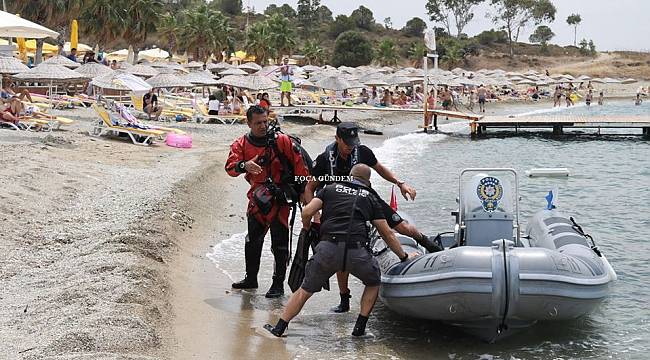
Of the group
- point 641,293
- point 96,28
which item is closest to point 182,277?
point 641,293

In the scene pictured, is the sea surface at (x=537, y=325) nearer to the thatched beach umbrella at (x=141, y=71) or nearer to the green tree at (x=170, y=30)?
the thatched beach umbrella at (x=141, y=71)

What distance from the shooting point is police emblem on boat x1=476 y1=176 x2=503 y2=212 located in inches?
293

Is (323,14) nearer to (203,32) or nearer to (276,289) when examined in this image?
(203,32)

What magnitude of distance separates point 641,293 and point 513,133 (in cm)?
2243

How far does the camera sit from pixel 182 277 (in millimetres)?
7805

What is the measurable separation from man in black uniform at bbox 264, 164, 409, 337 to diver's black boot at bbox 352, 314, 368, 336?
476mm

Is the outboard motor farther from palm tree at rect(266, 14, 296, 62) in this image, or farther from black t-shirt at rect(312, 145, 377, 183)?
palm tree at rect(266, 14, 296, 62)

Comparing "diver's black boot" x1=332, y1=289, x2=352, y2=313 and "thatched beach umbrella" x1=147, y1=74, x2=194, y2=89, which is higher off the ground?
"thatched beach umbrella" x1=147, y1=74, x2=194, y2=89

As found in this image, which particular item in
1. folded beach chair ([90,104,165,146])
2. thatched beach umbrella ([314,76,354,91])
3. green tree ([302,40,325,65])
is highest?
green tree ([302,40,325,65])

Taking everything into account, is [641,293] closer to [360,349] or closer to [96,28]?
[360,349]

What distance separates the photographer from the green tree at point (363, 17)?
327ft

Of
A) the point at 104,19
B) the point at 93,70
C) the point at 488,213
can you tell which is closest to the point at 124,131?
the point at 93,70


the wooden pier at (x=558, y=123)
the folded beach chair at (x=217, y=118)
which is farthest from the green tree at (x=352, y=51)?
the folded beach chair at (x=217, y=118)

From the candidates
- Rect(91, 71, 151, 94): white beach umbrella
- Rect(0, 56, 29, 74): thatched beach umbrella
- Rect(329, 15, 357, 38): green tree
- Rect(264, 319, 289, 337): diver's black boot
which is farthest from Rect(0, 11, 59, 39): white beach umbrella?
Rect(329, 15, 357, 38): green tree
